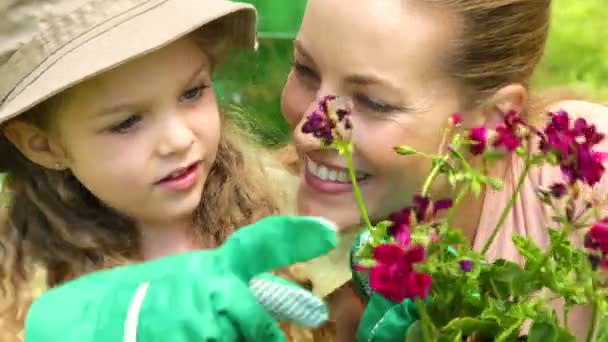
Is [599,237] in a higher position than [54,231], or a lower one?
higher

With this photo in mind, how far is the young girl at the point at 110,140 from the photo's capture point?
106 cm

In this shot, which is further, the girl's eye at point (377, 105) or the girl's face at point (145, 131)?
the girl's eye at point (377, 105)

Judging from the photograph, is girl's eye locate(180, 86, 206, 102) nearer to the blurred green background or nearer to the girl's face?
the girl's face

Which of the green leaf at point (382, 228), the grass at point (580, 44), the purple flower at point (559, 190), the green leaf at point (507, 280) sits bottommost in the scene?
the grass at point (580, 44)

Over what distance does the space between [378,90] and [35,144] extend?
1.48ft

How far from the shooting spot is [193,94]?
1.13 m

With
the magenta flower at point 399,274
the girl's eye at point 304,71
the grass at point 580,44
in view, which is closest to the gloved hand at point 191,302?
the magenta flower at point 399,274

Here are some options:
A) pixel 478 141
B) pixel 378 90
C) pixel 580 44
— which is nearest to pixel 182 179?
pixel 378 90

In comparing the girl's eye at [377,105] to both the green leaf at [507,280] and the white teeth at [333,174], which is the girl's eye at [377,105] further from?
the green leaf at [507,280]

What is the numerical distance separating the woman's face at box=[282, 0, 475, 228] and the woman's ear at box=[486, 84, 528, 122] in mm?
55

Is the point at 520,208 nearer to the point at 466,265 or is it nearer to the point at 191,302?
the point at 466,265

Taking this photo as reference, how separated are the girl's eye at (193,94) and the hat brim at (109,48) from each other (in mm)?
73

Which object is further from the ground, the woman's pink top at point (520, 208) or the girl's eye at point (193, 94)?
the girl's eye at point (193, 94)

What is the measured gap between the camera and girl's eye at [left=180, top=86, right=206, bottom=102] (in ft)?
3.66
